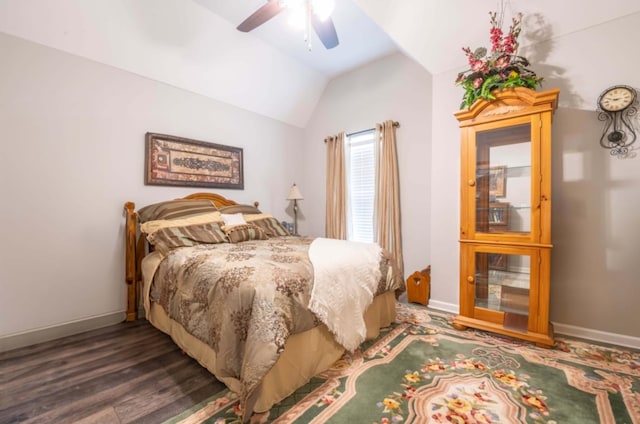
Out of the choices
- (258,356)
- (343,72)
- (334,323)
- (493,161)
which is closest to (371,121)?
(343,72)

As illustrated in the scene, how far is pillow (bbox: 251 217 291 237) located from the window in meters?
1.15

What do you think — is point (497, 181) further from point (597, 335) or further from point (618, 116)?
point (597, 335)

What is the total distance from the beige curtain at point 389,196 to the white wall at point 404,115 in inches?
→ 3.4

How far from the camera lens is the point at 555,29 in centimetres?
229

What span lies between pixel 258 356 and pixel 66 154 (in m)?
2.58

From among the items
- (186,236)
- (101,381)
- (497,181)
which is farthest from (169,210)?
(497,181)

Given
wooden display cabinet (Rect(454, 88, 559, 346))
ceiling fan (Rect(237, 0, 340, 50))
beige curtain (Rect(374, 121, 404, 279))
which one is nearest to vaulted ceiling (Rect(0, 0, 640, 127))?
ceiling fan (Rect(237, 0, 340, 50))

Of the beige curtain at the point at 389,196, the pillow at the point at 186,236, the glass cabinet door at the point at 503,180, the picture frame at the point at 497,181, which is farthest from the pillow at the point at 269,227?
the picture frame at the point at 497,181

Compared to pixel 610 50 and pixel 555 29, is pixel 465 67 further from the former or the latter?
pixel 610 50

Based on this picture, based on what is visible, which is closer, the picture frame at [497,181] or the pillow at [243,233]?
the picture frame at [497,181]

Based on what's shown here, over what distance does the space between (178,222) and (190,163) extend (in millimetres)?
956

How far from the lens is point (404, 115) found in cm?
350

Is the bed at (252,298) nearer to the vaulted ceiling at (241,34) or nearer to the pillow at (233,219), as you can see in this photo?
the pillow at (233,219)

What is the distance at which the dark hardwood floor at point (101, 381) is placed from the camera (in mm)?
1460
